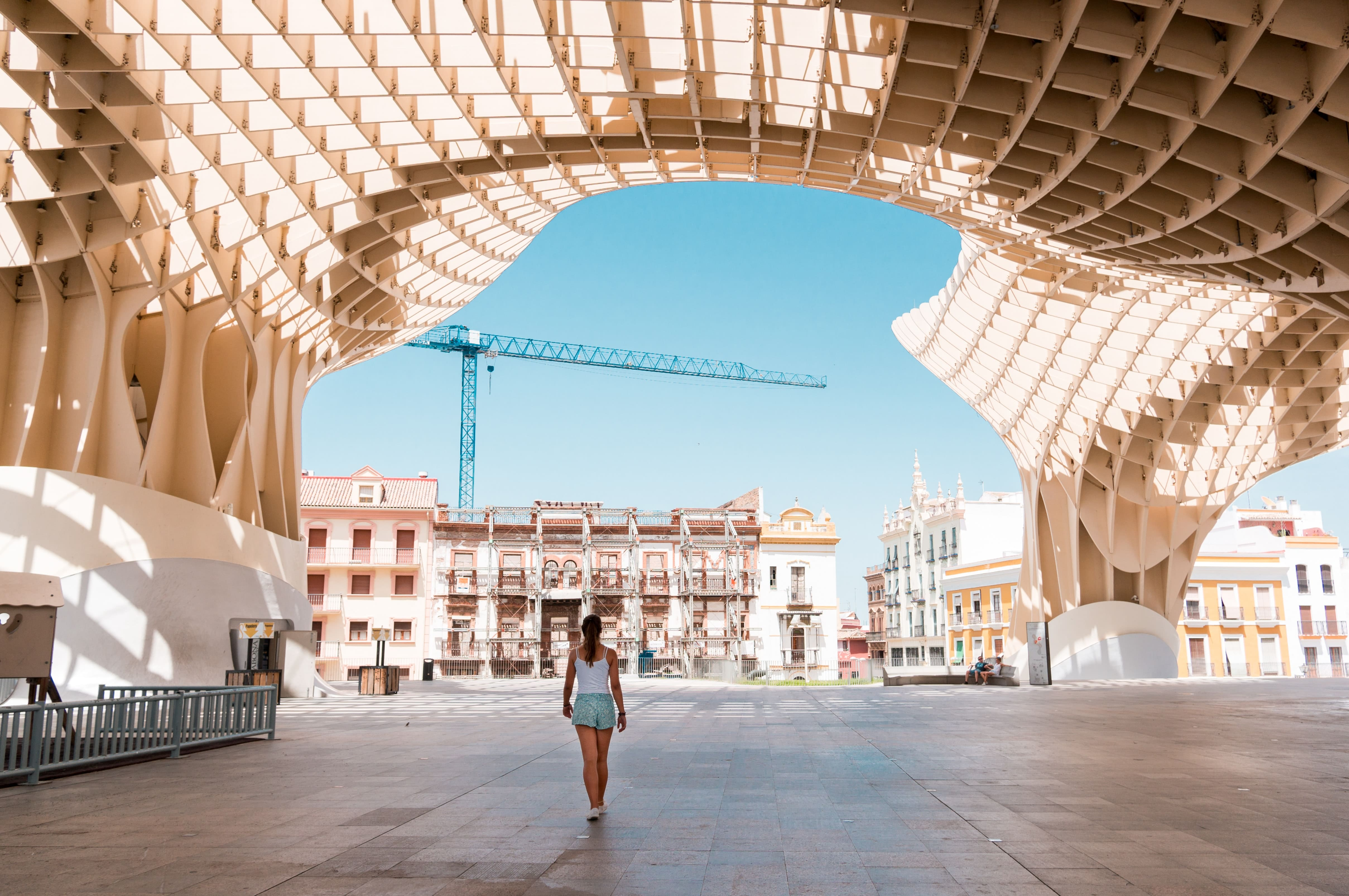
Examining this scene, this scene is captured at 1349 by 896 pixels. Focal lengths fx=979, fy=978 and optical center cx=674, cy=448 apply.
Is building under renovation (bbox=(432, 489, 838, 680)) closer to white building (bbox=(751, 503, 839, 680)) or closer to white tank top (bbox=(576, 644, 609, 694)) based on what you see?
white building (bbox=(751, 503, 839, 680))

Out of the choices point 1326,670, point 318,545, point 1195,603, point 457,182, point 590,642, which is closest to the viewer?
point 590,642

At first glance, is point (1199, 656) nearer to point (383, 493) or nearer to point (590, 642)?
point (383, 493)

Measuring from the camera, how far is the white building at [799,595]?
63.9 metres

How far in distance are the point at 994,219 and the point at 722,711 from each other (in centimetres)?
1339

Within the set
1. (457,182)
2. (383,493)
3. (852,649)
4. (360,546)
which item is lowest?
(852,649)

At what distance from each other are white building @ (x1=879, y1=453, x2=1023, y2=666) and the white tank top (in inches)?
2549

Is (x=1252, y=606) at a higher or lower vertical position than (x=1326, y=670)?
higher

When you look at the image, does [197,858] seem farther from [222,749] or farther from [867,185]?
[867,185]

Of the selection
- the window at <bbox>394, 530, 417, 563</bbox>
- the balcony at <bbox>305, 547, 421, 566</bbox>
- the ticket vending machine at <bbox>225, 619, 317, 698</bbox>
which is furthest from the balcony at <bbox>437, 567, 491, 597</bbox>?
the ticket vending machine at <bbox>225, 619, 317, 698</bbox>

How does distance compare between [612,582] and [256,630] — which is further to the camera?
[612,582]

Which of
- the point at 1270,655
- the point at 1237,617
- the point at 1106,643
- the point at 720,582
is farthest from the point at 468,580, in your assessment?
the point at 1270,655

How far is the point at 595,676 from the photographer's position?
8.48 m

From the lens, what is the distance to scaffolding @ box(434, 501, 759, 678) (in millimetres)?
56438

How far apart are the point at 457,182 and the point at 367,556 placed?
124ft
